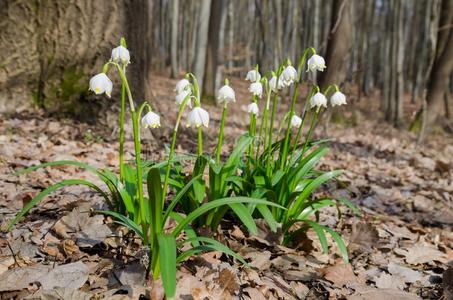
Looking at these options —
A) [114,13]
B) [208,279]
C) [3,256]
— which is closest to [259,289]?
[208,279]

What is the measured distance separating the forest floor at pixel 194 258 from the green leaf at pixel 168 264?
252 millimetres

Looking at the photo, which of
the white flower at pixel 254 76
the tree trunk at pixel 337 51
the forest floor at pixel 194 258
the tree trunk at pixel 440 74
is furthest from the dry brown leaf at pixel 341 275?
the tree trunk at pixel 440 74

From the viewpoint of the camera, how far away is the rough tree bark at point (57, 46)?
422cm

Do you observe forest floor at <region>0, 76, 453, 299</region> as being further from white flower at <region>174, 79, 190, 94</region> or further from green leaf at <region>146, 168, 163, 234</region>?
white flower at <region>174, 79, 190, 94</region>

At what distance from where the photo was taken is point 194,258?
202 cm

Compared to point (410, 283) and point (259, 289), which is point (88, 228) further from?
point (410, 283)

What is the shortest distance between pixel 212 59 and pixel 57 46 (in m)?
7.26

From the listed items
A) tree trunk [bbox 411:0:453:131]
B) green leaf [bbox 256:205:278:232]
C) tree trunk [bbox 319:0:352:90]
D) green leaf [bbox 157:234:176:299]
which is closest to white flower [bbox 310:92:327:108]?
green leaf [bbox 256:205:278:232]

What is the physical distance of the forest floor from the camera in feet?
5.87

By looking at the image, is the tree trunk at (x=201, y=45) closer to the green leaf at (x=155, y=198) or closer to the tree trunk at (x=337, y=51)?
the tree trunk at (x=337, y=51)

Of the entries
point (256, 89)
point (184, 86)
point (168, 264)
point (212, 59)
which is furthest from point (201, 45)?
point (168, 264)

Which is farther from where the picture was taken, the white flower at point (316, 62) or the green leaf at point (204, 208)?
the white flower at point (316, 62)

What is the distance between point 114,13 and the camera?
425cm

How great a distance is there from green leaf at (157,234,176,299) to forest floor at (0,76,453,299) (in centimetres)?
25
